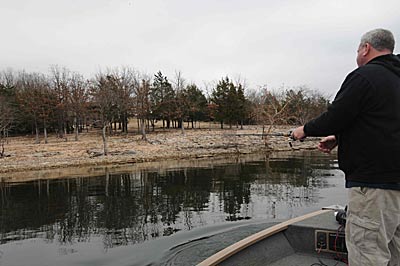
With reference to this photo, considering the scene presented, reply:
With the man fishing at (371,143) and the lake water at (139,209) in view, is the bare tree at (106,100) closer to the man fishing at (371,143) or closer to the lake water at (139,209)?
the lake water at (139,209)

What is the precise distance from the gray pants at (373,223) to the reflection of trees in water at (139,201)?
5862mm

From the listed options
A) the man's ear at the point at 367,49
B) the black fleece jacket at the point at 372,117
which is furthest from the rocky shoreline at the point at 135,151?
the black fleece jacket at the point at 372,117

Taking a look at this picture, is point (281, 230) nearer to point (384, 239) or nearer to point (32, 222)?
point (384, 239)

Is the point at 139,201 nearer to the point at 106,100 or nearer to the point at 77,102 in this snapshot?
the point at 106,100

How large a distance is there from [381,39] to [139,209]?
30.1ft

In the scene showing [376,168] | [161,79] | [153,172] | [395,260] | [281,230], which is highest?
[161,79]

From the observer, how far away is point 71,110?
3853 centimetres

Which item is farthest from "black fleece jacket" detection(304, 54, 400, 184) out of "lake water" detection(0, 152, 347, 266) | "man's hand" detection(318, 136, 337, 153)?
"lake water" detection(0, 152, 347, 266)

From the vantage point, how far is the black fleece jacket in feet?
7.06

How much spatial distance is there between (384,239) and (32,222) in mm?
9532

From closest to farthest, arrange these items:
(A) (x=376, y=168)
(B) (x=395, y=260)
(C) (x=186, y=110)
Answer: (A) (x=376, y=168), (B) (x=395, y=260), (C) (x=186, y=110)

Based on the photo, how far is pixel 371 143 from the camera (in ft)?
7.11

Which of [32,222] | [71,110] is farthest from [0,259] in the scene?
[71,110]

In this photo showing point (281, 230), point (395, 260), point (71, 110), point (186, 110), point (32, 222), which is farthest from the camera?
point (186, 110)
